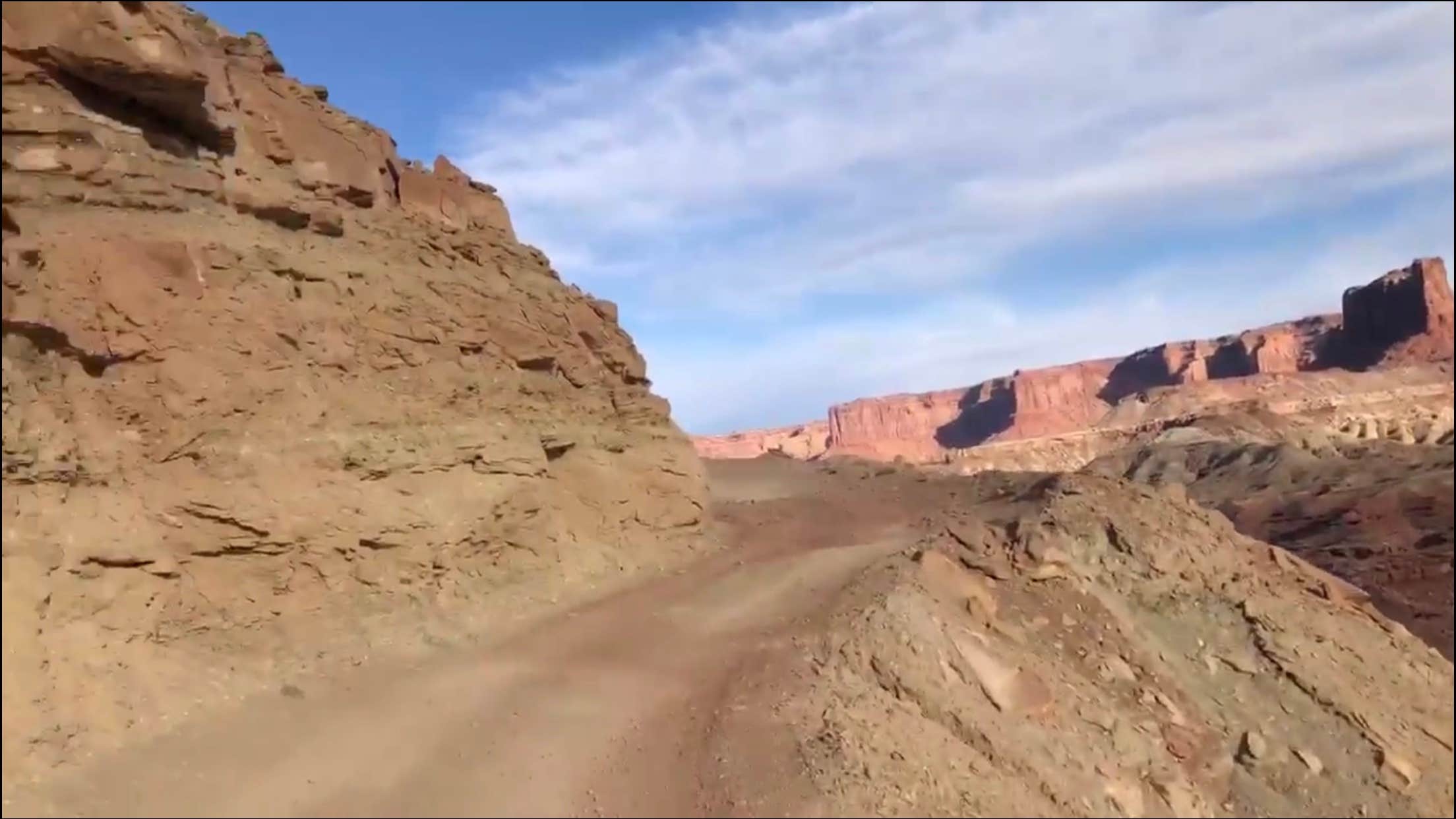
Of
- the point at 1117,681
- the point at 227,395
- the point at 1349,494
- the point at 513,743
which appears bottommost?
the point at 1117,681

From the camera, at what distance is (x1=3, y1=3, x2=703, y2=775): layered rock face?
28.6 feet

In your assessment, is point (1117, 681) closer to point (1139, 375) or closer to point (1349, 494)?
point (1349, 494)

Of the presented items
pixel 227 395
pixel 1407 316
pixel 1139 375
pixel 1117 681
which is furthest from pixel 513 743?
pixel 1139 375

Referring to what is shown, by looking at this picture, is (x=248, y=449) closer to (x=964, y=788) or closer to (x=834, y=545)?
(x=964, y=788)

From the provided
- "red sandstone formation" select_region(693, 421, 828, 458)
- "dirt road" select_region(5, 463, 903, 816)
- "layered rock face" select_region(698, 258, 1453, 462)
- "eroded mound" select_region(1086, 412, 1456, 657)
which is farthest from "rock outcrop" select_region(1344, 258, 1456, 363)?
"dirt road" select_region(5, 463, 903, 816)

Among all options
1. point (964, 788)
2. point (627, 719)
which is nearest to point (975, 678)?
point (964, 788)

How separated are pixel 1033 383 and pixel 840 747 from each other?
108565mm

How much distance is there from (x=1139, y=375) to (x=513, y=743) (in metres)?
107

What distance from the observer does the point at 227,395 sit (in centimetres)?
1018

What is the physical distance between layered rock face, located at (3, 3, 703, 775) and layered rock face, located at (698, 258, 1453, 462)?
50.8 metres

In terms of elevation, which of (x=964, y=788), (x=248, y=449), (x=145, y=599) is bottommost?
(x=964, y=788)

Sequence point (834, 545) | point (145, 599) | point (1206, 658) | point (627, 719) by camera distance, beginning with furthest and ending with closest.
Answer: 1. point (834, 545)
2. point (1206, 658)
3. point (627, 719)
4. point (145, 599)

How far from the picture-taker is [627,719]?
9859mm

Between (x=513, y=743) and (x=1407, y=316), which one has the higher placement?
(x=1407, y=316)
